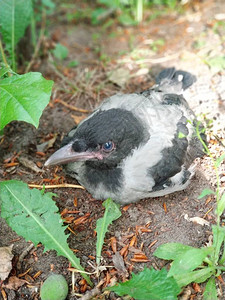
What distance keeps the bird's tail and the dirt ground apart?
0.30 meters

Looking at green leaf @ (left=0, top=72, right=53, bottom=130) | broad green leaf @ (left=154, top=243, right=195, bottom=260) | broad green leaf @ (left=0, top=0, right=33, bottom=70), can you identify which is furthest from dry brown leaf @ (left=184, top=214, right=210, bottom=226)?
broad green leaf @ (left=0, top=0, right=33, bottom=70)

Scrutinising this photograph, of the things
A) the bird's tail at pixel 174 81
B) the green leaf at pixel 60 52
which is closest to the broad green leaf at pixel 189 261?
the bird's tail at pixel 174 81

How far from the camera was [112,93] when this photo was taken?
5.12 metres

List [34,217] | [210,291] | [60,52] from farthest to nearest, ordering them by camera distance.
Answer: [60,52] → [34,217] → [210,291]

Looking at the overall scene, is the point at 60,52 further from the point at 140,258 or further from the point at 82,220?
the point at 140,258

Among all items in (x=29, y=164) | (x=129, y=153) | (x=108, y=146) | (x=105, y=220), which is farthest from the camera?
(x=29, y=164)

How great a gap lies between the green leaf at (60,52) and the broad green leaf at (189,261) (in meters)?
3.66

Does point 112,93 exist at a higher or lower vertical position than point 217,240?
higher

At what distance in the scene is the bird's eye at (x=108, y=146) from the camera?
11.4 feet

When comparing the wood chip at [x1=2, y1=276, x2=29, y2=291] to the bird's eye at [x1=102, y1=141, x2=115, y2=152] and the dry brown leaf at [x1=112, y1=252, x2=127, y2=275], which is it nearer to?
the dry brown leaf at [x1=112, y1=252, x2=127, y2=275]

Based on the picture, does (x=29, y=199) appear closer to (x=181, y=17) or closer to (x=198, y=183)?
(x=198, y=183)

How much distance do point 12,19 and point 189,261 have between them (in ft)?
10.7

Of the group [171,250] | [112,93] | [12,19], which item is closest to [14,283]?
[171,250]

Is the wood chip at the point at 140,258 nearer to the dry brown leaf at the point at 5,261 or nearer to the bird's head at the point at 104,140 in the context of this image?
the bird's head at the point at 104,140
